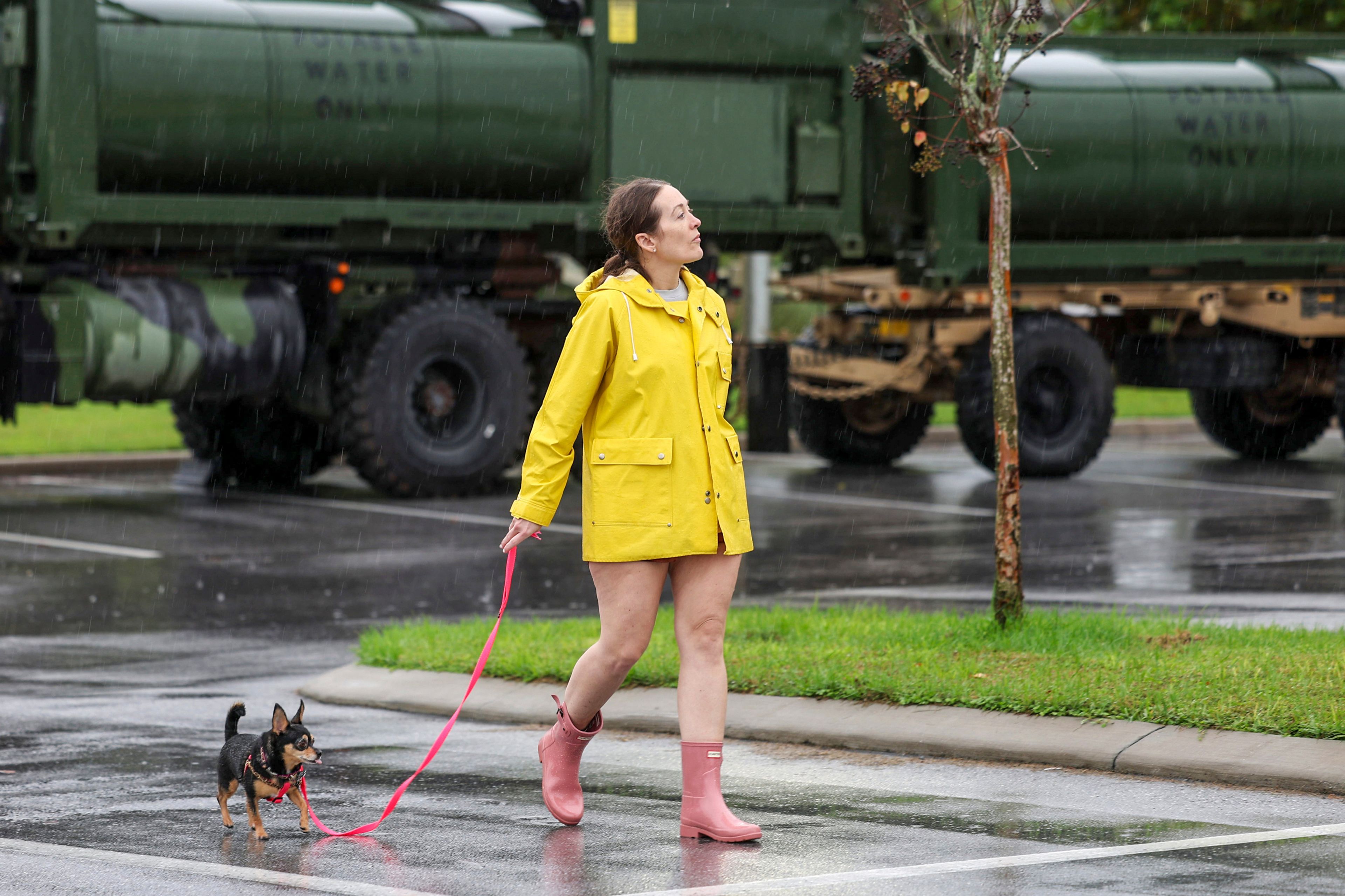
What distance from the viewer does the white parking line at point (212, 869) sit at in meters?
5.38

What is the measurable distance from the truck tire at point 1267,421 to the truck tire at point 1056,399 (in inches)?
104

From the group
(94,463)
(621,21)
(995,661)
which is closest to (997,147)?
(995,661)

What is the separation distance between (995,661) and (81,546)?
7947 millimetres

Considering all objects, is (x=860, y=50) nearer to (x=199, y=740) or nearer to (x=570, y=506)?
(x=570, y=506)

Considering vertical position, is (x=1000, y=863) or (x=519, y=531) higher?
(x=519, y=531)

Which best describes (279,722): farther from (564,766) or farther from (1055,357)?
(1055,357)

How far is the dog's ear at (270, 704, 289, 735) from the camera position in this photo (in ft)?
19.2

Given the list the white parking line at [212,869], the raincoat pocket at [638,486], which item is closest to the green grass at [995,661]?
the raincoat pocket at [638,486]

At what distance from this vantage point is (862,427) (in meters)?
20.9

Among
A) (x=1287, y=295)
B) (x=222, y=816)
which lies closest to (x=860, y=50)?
(x=1287, y=295)

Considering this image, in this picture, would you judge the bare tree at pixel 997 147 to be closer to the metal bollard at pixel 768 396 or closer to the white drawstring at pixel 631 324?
the white drawstring at pixel 631 324

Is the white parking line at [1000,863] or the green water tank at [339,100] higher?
the green water tank at [339,100]

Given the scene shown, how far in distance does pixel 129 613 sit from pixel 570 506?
627 centimetres

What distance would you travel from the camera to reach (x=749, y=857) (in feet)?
18.7
